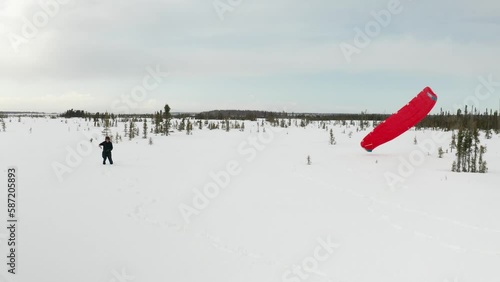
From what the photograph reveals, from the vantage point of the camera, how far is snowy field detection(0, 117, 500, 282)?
4855mm

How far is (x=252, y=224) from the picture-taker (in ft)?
21.8

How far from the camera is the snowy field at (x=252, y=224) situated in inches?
191

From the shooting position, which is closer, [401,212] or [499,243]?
[499,243]

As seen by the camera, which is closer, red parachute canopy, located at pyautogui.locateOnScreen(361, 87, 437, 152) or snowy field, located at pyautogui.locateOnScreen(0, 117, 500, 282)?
snowy field, located at pyautogui.locateOnScreen(0, 117, 500, 282)

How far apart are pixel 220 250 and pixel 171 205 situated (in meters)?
2.55

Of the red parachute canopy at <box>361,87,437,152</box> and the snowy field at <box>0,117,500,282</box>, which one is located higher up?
the red parachute canopy at <box>361,87,437,152</box>

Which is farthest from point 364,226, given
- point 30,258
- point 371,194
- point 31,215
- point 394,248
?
point 31,215

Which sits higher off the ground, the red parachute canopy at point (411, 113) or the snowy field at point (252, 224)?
the red parachute canopy at point (411, 113)

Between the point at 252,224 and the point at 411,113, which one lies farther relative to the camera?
the point at 411,113

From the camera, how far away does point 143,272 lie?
4719 mm

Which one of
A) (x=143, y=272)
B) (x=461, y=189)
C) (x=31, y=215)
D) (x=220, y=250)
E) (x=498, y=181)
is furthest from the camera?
(x=498, y=181)

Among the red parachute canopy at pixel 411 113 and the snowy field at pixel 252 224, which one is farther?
the red parachute canopy at pixel 411 113

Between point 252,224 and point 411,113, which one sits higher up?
point 411,113

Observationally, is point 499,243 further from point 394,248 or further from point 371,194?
point 371,194
